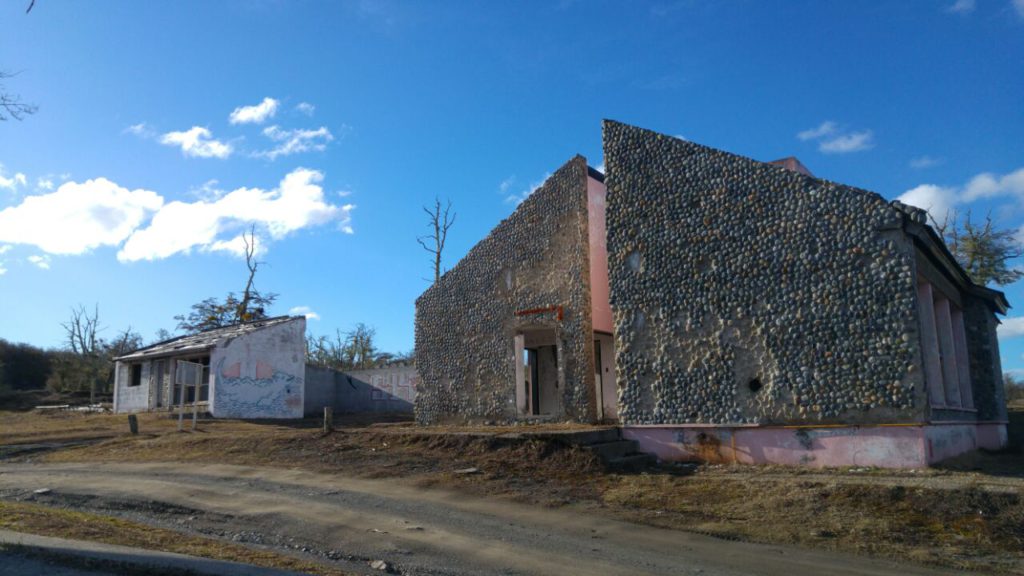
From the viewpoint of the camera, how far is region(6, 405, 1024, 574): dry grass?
31.9ft

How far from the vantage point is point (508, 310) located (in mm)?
21188

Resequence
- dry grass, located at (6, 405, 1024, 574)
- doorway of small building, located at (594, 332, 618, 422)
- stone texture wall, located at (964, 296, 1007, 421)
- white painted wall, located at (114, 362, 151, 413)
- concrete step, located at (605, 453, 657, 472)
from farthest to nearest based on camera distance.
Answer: white painted wall, located at (114, 362, 151, 413), doorway of small building, located at (594, 332, 618, 422), stone texture wall, located at (964, 296, 1007, 421), concrete step, located at (605, 453, 657, 472), dry grass, located at (6, 405, 1024, 574)

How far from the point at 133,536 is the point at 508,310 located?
13.5 meters

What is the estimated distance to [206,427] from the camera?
23.5m

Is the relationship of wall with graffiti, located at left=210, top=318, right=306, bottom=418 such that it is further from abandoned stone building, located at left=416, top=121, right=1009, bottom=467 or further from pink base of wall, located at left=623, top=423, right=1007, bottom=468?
pink base of wall, located at left=623, top=423, right=1007, bottom=468

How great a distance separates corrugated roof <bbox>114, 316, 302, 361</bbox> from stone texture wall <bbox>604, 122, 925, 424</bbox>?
1902 cm

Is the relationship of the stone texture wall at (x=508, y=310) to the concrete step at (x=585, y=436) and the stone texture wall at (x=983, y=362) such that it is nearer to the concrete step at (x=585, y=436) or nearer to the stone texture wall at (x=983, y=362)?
the concrete step at (x=585, y=436)

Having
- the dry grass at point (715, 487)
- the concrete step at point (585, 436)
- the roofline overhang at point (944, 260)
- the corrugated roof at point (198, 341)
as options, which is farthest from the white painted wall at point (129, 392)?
the roofline overhang at point (944, 260)

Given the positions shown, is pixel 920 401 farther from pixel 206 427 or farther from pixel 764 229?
pixel 206 427

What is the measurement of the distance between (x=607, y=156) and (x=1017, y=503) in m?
11.7

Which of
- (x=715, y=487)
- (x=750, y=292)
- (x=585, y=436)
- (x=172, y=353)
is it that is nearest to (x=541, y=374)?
(x=585, y=436)

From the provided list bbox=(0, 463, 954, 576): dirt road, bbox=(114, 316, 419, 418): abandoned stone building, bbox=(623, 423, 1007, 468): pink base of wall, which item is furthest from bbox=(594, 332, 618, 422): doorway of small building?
bbox=(114, 316, 419, 418): abandoned stone building

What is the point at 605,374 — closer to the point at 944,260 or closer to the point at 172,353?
the point at 944,260

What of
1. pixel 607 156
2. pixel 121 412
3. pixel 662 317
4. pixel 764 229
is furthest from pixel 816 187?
pixel 121 412
